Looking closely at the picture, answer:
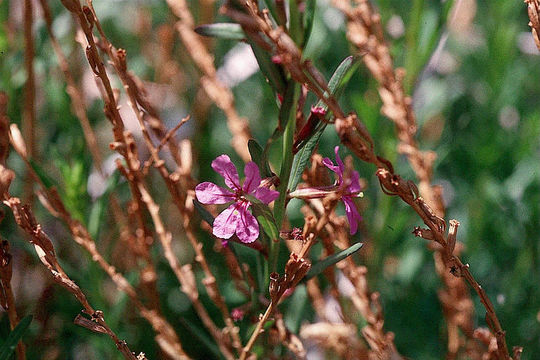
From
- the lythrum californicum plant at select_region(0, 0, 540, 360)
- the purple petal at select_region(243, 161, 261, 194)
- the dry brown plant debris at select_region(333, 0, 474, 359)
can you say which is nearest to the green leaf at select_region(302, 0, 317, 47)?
the lythrum californicum plant at select_region(0, 0, 540, 360)

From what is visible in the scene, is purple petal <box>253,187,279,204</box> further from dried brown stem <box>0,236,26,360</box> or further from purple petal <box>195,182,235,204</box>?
dried brown stem <box>0,236,26,360</box>

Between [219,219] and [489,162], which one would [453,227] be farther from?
[489,162]

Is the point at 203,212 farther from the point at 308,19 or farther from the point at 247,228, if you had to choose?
the point at 308,19

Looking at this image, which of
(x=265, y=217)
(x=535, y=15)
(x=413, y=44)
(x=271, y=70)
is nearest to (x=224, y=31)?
(x=271, y=70)

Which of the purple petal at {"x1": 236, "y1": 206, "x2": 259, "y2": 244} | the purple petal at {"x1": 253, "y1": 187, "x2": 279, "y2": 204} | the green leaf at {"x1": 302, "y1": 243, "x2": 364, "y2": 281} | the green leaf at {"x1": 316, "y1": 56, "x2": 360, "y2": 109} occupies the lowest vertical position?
the green leaf at {"x1": 302, "y1": 243, "x2": 364, "y2": 281}

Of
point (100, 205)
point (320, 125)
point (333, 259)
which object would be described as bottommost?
point (100, 205)

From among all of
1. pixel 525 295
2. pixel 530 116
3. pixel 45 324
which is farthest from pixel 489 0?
pixel 45 324
